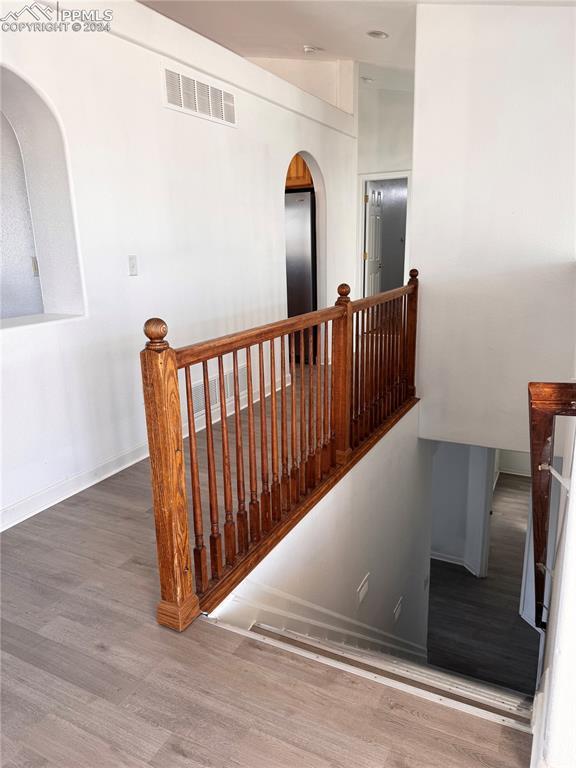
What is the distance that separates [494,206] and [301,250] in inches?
84.1

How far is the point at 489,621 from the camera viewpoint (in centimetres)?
648

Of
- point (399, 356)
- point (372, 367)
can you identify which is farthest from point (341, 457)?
point (399, 356)

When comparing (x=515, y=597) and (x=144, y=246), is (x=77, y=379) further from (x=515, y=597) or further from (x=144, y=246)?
(x=515, y=597)

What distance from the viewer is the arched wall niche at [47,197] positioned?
267 centimetres

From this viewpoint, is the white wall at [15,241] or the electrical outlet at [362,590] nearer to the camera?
the white wall at [15,241]

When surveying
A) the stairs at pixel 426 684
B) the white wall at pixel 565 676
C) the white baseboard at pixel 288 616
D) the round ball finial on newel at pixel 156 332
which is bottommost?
the white baseboard at pixel 288 616

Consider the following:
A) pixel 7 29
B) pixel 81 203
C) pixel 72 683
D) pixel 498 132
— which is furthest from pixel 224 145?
pixel 72 683

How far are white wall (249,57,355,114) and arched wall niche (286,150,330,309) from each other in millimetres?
903

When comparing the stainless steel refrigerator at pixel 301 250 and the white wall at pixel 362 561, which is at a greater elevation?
the stainless steel refrigerator at pixel 301 250

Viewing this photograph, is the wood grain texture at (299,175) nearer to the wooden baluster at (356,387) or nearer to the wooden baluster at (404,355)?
the wooden baluster at (404,355)

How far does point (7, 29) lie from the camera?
241 centimetres

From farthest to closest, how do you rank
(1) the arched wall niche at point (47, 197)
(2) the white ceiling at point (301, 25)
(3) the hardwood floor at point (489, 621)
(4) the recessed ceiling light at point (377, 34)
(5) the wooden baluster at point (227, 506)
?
(3) the hardwood floor at point (489, 621)
(4) the recessed ceiling light at point (377, 34)
(2) the white ceiling at point (301, 25)
(1) the arched wall niche at point (47, 197)
(5) the wooden baluster at point (227, 506)

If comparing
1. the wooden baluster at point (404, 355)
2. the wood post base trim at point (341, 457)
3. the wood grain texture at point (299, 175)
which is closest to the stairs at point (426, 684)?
the wood post base trim at point (341, 457)

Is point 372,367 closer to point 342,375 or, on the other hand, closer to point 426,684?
point 342,375
